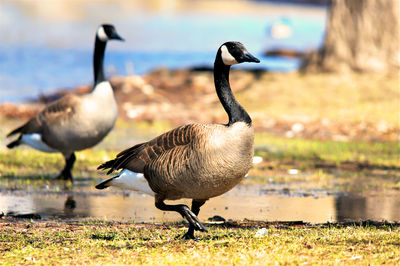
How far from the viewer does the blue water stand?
95.1 feet

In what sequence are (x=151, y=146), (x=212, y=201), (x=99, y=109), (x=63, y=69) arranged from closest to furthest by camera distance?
(x=151, y=146), (x=212, y=201), (x=99, y=109), (x=63, y=69)

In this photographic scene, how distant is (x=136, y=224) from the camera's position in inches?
316

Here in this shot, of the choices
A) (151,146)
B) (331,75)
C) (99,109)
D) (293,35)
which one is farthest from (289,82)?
(293,35)

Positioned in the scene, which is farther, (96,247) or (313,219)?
(313,219)

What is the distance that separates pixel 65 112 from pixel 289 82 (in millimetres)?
9766

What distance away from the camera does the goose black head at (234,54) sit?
7.19 metres

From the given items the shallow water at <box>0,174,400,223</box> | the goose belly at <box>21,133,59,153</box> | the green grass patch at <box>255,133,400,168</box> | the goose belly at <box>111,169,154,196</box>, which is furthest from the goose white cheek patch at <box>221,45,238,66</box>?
the green grass patch at <box>255,133,400,168</box>

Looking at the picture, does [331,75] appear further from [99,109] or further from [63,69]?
[63,69]

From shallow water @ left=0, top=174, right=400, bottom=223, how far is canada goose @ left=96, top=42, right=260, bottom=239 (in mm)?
1379

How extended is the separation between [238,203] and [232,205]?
168mm

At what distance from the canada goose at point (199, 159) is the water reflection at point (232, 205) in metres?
1.45

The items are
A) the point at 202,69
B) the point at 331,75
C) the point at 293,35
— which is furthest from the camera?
the point at 293,35

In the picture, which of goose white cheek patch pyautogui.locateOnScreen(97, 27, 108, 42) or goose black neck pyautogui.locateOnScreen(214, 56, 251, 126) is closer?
goose black neck pyautogui.locateOnScreen(214, 56, 251, 126)

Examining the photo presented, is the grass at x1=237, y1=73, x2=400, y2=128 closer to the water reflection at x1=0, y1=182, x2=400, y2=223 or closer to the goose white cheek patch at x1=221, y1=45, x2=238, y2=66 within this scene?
the water reflection at x1=0, y1=182, x2=400, y2=223
